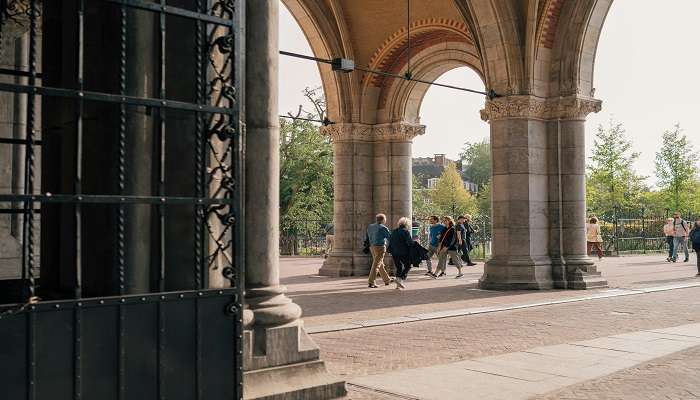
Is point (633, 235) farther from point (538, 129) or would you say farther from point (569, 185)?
point (538, 129)

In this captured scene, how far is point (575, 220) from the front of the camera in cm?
1409

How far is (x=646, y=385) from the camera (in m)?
5.59

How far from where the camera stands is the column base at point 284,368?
471 cm

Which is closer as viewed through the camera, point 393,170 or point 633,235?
point 393,170

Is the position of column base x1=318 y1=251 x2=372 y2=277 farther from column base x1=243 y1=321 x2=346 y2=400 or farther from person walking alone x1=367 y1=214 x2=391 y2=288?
column base x1=243 y1=321 x2=346 y2=400

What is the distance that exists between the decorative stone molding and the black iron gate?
1386cm

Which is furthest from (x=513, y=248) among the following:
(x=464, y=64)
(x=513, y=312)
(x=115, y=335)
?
(x=115, y=335)

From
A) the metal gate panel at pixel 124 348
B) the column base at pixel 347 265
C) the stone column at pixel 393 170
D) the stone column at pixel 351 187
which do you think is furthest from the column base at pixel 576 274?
the metal gate panel at pixel 124 348

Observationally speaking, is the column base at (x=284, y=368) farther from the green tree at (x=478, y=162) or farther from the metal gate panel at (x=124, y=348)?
the green tree at (x=478, y=162)

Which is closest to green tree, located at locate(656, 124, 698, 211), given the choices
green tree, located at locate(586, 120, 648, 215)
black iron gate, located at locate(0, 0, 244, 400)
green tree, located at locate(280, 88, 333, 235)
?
green tree, located at locate(586, 120, 648, 215)

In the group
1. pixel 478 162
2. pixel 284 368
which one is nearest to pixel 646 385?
pixel 284 368

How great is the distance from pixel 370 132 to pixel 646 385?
1355cm

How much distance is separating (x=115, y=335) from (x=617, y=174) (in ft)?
129

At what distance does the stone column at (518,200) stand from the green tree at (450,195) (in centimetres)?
5658
